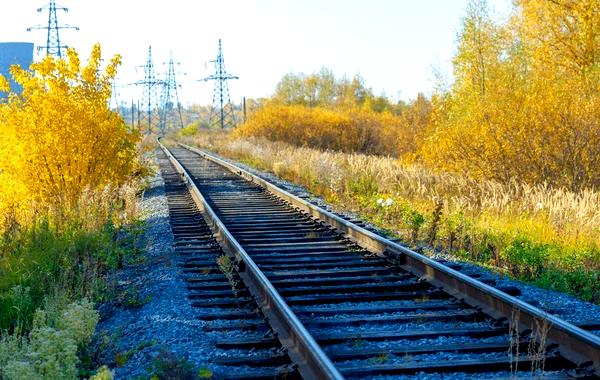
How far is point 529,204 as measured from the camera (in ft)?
38.5

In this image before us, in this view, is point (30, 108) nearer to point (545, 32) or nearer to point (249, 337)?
point (249, 337)

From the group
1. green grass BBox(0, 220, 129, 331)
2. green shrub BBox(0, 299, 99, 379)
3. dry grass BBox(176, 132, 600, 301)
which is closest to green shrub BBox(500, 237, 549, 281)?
dry grass BBox(176, 132, 600, 301)

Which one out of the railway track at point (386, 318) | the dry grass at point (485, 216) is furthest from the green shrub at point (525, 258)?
the railway track at point (386, 318)

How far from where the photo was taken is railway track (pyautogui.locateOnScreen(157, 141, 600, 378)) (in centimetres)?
502

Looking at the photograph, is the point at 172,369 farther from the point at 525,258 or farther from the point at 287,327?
the point at 525,258

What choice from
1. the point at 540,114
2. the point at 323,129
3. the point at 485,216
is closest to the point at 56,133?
the point at 485,216

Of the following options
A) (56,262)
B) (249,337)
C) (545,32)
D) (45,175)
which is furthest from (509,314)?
(545,32)

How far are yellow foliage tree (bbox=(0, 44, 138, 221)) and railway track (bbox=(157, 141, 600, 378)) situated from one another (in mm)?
5083

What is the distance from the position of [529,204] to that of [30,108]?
362 inches

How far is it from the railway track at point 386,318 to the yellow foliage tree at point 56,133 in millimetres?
5083

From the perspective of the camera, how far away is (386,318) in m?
6.26

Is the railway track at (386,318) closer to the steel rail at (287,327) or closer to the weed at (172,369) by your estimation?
the steel rail at (287,327)

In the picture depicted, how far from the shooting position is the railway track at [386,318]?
16.5 feet

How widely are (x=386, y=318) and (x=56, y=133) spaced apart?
31.7 ft
